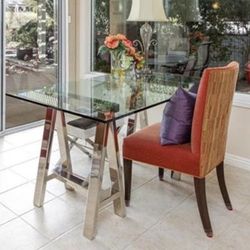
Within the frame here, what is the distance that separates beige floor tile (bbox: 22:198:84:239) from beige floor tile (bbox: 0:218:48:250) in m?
0.05

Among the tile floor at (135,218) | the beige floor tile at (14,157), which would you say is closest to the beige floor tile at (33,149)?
the beige floor tile at (14,157)

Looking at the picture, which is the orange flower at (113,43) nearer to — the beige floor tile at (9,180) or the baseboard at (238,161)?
the beige floor tile at (9,180)

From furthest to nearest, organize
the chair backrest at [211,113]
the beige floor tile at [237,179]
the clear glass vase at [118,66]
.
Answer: the clear glass vase at [118,66]
the beige floor tile at [237,179]
the chair backrest at [211,113]

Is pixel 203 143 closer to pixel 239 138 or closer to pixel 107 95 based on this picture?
pixel 107 95

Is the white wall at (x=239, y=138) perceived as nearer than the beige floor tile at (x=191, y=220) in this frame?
No

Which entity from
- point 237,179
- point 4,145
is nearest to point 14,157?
point 4,145

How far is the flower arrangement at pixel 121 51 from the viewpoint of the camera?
9.55ft

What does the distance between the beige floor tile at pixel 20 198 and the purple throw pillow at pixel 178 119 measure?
3.29 ft

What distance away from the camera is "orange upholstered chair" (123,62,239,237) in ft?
6.66

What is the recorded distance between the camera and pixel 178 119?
2.21 metres

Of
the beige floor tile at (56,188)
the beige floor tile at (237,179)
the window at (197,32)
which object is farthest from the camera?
the window at (197,32)

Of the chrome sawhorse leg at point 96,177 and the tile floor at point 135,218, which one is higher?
the chrome sawhorse leg at point 96,177

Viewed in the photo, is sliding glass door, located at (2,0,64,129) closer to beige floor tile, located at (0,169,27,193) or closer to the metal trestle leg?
beige floor tile, located at (0,169,27,193)

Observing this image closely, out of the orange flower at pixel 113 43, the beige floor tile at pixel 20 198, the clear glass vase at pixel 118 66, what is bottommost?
the beige floor tile at pixel 20 198
